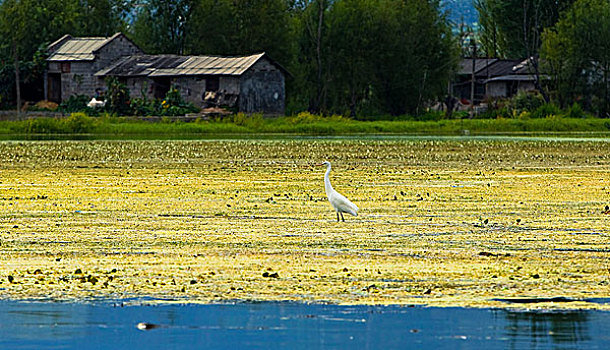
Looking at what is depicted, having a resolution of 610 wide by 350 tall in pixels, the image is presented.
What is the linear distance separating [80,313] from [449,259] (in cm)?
412

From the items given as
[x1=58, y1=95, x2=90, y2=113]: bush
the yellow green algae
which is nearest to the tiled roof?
[x1=58, y1=95, x2=90, y2=113]: bush

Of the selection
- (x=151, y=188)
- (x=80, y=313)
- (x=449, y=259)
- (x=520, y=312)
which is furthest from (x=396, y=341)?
(x=151, y=188)

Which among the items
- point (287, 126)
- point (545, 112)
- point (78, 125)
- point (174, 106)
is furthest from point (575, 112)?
point (78, 125)

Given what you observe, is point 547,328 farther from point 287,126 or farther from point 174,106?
point 174,106

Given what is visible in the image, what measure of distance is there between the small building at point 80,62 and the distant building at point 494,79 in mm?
26359

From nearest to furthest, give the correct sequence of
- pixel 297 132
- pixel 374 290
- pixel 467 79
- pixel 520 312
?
pixel 520 312 → pixel 374 290 → pixel 297 132 → pixel 467 79

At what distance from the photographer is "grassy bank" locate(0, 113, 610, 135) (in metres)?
59.2

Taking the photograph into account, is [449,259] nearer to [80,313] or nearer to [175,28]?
[80,313]

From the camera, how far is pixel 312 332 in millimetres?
8656

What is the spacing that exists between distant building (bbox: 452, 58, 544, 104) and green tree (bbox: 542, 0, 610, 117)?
1753 centimetres

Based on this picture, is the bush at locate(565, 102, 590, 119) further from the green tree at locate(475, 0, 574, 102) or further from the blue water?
the blue water

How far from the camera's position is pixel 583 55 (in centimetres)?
6981

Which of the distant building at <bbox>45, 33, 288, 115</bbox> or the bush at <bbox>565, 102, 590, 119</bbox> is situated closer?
the bush at <bbox>565, 102, 590, 119</bbox>

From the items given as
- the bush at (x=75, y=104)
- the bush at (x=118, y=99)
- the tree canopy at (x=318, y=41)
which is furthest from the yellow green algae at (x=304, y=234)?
the tree canopy at (x=318, y=41)
